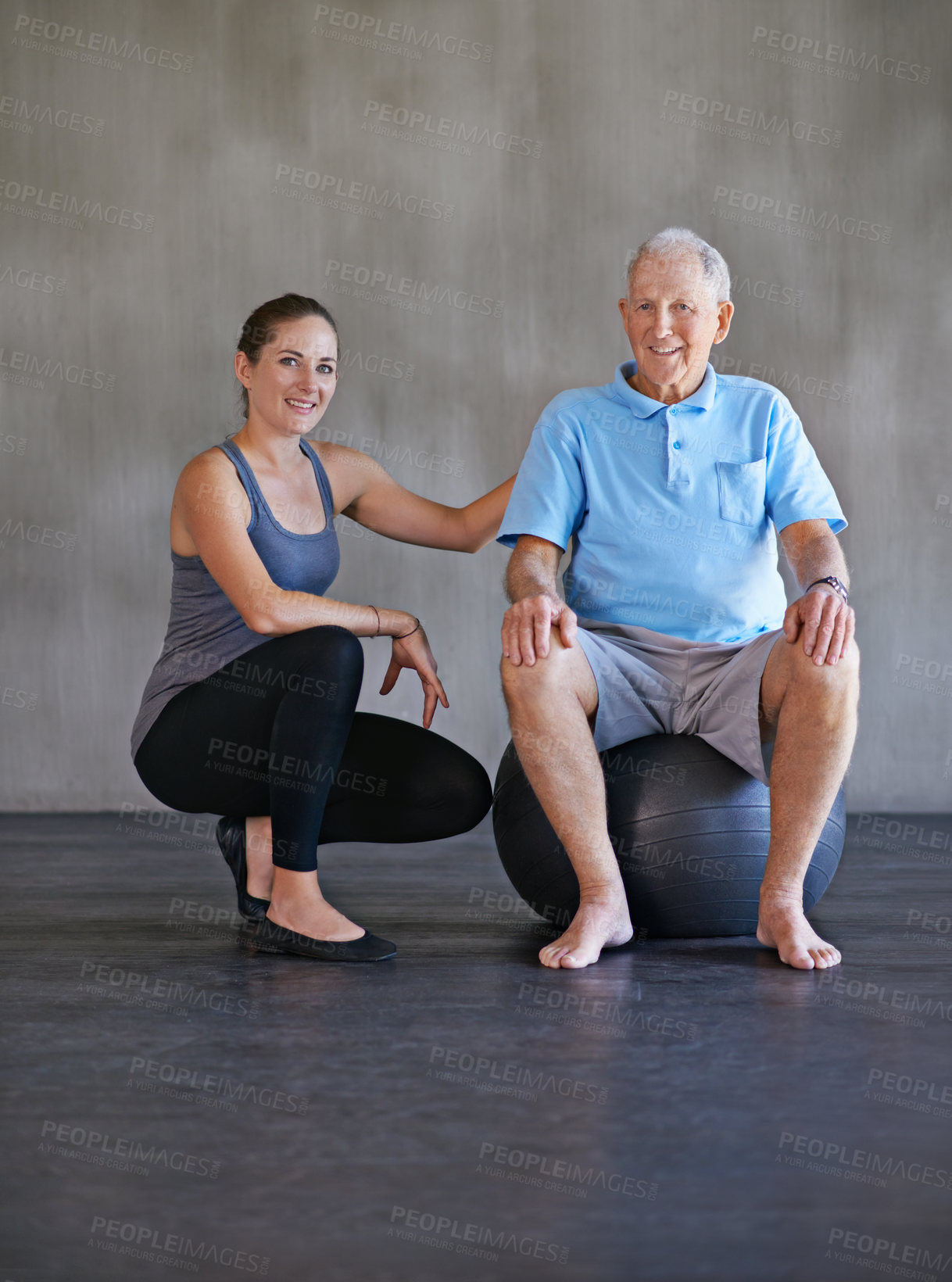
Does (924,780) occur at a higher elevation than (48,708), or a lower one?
lower

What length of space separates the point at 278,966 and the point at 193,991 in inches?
7.3

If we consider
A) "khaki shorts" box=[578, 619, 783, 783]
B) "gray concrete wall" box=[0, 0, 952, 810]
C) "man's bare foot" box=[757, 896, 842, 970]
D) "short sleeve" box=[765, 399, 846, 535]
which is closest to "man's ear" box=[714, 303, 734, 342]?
"short sleeve" box=[765, 399, 846, 535]

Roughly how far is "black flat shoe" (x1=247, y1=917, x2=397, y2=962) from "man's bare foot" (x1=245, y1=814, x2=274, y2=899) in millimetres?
Result: 187

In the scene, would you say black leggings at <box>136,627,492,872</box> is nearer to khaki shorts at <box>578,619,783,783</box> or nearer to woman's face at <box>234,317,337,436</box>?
khaki shorts at <box>578,619,783,783</box>

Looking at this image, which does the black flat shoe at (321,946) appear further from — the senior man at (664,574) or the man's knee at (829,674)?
the man's knee at (829,674)

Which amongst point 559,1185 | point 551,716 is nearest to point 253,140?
point 551,716

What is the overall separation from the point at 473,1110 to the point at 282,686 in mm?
943

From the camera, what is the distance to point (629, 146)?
4246 mm

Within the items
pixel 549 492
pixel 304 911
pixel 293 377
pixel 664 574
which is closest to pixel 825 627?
pixel 664 574

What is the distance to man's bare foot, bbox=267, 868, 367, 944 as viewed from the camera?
80.8 inches

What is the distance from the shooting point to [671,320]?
2.26 m

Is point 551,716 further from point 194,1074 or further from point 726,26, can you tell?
point 726,26

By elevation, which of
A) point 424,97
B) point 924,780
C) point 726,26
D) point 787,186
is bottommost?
point 924,780

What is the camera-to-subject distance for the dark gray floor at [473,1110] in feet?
3.42
